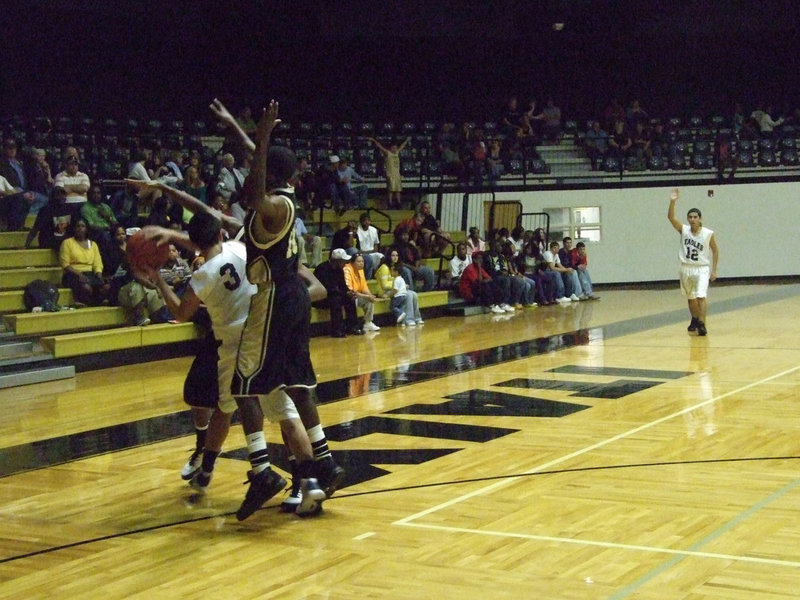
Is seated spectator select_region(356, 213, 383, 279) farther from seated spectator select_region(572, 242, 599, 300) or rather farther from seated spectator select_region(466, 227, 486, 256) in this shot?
seated spectator select_region(572, 242, 599, 300)

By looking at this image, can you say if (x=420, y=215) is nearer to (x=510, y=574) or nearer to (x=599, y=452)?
(x=599, y=452)

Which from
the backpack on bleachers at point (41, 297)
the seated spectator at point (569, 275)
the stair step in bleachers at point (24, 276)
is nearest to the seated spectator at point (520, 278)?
the seated spectator at point (569, 275)

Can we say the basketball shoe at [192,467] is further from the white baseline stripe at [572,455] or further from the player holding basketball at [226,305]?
the white baseline stripe at [572,455]

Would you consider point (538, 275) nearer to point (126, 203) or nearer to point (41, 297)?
point (126, 203)

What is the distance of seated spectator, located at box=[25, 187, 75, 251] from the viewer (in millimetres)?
14039

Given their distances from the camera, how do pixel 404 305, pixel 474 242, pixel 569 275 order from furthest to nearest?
pixel 569 275
pixel 474 242
pixel 404 305

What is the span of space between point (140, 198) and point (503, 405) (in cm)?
845

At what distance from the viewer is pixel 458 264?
18953 mm

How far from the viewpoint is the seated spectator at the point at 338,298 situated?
1505cm

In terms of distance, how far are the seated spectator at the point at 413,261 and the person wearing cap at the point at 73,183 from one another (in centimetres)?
516

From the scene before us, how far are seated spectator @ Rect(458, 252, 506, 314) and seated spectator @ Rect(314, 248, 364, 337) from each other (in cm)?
346

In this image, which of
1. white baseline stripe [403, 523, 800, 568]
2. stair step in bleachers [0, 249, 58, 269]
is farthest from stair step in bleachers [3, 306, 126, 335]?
white baseline stripe [403, 523, 800, 568]

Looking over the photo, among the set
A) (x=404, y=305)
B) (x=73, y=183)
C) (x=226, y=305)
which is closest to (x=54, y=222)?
(x=73, y=183)

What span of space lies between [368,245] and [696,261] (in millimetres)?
5696
